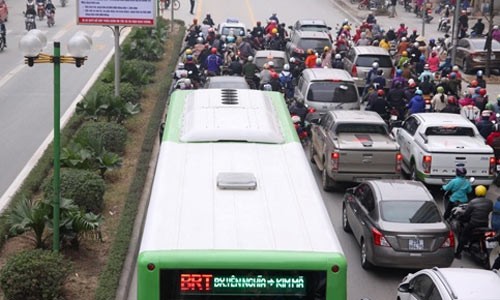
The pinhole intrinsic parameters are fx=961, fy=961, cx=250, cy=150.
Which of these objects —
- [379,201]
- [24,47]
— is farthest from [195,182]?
[379,201]

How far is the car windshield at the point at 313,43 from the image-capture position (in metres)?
35.3

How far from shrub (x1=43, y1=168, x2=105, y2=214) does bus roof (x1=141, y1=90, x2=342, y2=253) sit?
5.17 meters

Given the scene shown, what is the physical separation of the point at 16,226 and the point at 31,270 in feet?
5.89

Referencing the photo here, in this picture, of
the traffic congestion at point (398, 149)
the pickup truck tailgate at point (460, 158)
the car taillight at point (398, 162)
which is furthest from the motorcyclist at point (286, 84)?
the pickup truck tailgate at point (460, 158)

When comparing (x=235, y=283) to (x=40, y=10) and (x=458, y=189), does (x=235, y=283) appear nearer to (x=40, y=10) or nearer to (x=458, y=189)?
(x=458, y=189)

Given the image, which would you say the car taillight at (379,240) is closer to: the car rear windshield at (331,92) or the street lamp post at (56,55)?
the street lamp post at (56,55)

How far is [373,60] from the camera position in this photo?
102ft

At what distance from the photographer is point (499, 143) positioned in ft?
68.6

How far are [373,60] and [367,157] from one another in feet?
38.7

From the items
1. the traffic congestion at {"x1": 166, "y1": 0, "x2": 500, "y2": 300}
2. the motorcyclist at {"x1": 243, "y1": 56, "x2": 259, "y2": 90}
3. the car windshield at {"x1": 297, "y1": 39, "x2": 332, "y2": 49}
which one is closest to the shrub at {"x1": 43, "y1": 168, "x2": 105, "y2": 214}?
the traffic congestion at {"x1": 166, "y1": 0, "x2": 500, "y2": 300}

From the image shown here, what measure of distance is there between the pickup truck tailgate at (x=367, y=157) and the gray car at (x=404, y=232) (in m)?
3.54

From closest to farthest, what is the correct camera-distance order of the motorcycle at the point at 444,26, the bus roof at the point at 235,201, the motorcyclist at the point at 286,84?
the bus roof at the point at 235,201 → the motorcyclist at the point at 286,84 → the motorcycle at the point at 444,26

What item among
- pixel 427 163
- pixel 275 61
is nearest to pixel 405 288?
pixel 427 163

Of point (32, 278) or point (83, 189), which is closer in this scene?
point (32, 278)
